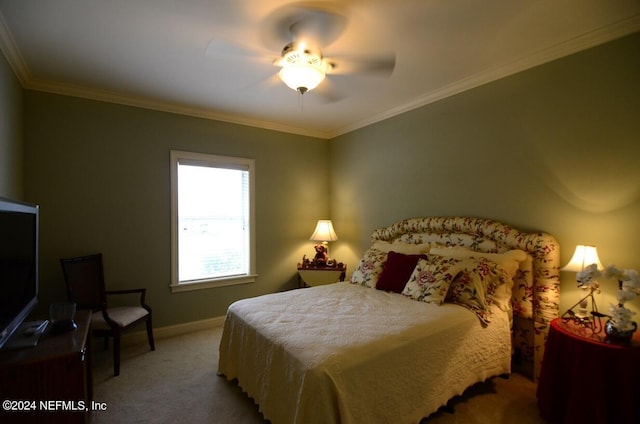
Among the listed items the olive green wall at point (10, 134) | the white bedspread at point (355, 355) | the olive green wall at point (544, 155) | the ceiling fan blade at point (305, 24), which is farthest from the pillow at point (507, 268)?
the olive green wall at point (10, 134)

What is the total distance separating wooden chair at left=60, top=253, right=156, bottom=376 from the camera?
249cm

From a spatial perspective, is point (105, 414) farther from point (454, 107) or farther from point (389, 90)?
point (454, 107)

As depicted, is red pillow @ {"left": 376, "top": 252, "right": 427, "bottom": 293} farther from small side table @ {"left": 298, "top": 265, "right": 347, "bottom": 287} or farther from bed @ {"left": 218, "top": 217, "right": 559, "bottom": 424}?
small side table @ {"left": 298, "top": 265, "right": 347, "bottom": 287}

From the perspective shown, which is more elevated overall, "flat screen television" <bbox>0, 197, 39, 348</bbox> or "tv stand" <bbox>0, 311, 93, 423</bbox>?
"flat screen television" <bbox>0, 197, 39, 348</bbox>

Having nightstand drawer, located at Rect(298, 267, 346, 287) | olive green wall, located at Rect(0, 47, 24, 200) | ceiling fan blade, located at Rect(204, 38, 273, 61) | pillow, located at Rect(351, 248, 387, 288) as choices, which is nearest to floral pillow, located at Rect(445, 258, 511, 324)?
pillow, located at Rect(351, 248, 387, 288)

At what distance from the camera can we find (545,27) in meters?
2.00

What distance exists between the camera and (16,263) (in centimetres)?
160

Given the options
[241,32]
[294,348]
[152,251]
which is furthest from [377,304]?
[152,251]

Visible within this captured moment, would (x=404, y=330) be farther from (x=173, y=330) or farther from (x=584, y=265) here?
(x=173, y=330)

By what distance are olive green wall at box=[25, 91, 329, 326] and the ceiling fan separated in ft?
5.54

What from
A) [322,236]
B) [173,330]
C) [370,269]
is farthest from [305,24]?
[173,330]

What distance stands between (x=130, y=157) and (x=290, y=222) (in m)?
2.08

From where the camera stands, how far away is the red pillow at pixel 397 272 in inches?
105

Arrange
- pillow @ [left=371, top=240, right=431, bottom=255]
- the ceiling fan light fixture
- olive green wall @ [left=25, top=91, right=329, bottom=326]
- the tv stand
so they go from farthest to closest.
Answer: pillow @ [left=371, top=240, right=431, bottom=255] → olive green wall @ [left=25, top=91, right=329, bottom=326] → the ceiling fan light fixture → the tv stand
